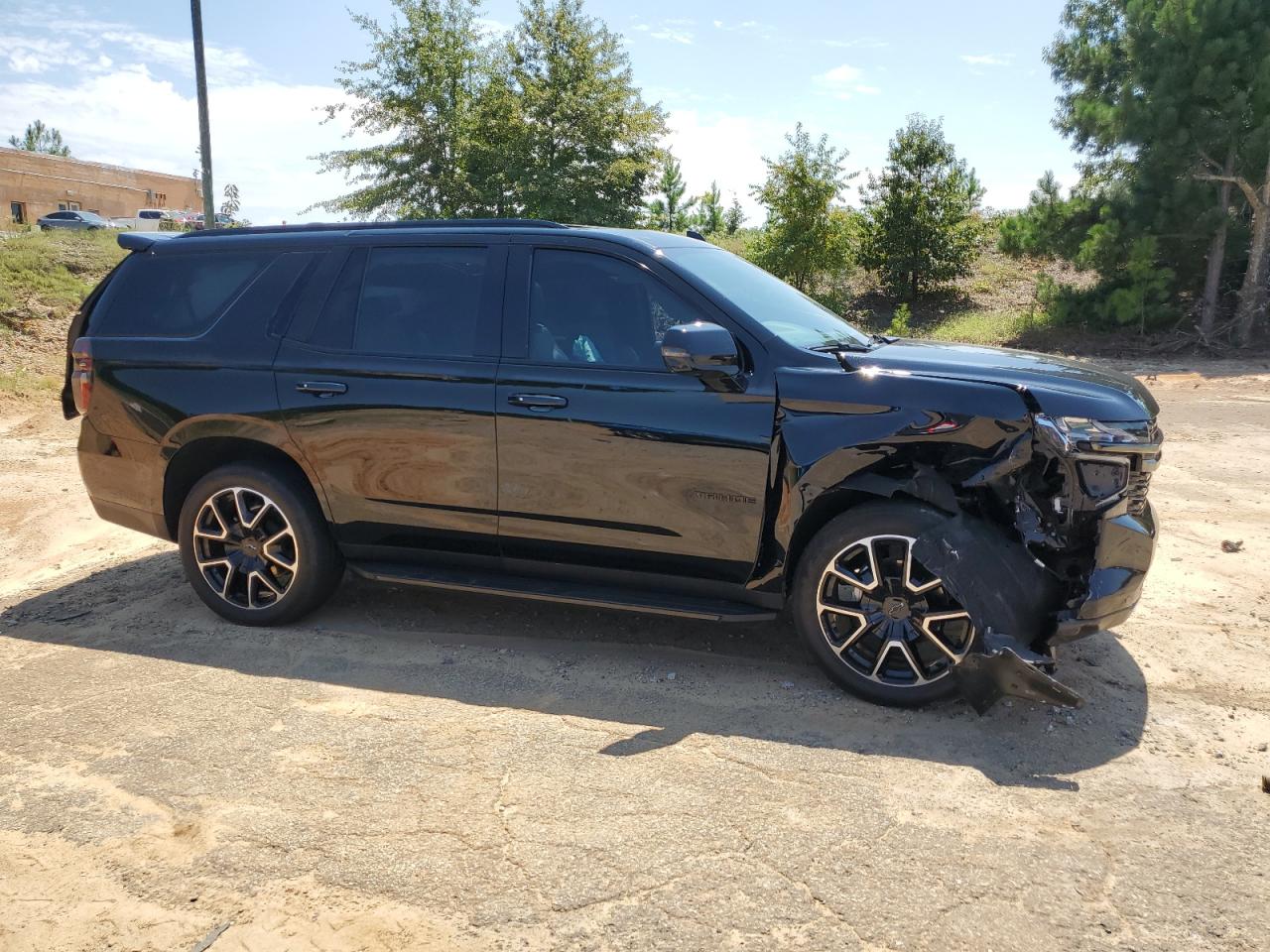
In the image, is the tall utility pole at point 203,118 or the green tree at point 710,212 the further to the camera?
the green tree at point 710,212

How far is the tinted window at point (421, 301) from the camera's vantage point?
15.1 ft

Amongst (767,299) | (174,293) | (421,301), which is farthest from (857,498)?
(174,293)

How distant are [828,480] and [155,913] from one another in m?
2.78

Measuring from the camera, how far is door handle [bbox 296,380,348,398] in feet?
15.4

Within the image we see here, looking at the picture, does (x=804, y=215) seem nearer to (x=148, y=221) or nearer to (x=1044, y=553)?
(x=1044, y=553)

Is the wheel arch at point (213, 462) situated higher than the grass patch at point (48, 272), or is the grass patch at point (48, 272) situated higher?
the grass patch at point (48, 272)

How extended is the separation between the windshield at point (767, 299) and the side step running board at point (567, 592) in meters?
1.21

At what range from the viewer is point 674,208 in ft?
119

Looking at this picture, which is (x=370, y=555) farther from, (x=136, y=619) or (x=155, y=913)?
(x=155, y=913)

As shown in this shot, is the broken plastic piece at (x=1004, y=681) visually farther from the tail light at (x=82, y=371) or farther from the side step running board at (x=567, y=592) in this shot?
the tail light at (x=82, y=371)

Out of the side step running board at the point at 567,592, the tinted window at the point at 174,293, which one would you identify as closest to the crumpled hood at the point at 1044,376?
the side step running board at the point at 567,592

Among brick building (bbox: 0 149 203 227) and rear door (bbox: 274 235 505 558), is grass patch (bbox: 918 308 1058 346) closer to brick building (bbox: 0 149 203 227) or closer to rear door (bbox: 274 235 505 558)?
rear door (bbox: 274 235 505 558)

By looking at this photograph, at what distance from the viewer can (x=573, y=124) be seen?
70.6ft

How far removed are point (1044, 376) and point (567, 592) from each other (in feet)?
7.39
